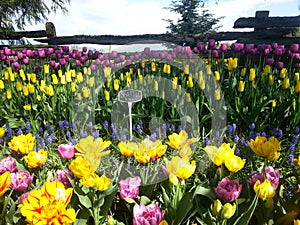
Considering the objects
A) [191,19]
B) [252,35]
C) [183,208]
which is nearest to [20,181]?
[183,208]

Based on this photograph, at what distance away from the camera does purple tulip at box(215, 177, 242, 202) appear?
→ 1.25 meters

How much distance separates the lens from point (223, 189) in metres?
1.27

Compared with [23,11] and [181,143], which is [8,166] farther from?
[23,11]

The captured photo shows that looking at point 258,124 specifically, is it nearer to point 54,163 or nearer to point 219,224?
point 54,163

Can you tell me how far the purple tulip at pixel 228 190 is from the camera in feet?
4.11

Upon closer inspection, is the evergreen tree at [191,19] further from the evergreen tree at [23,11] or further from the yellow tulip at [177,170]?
the yellow tulip at [177,170]

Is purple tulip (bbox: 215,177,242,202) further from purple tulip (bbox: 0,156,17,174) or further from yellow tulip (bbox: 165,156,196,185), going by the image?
purple tulip (bbox: 0,156,17,174)

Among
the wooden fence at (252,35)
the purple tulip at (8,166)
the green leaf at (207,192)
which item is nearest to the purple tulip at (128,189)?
the green leaf at (207,192)

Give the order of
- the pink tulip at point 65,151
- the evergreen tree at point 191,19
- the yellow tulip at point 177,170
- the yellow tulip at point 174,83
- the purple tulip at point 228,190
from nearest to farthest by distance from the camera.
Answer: the purple tulip at point 228,190 < the yellow tulip at point 177,170 < the pink tulip at point 65,151 < the yellow tulip at point 174,83 < the evergreen tree at point 191,19

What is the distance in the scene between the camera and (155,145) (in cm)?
158

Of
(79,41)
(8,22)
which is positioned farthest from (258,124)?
(8,22)

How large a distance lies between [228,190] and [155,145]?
42cm

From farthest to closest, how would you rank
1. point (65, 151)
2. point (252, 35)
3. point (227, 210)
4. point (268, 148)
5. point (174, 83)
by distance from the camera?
point (252, 35) → point (174, 83) → point (65, 151) → point (268, 148) → point (227, 210)

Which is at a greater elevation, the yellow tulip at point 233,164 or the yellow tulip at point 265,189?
the yellow tulip at point 233,164
